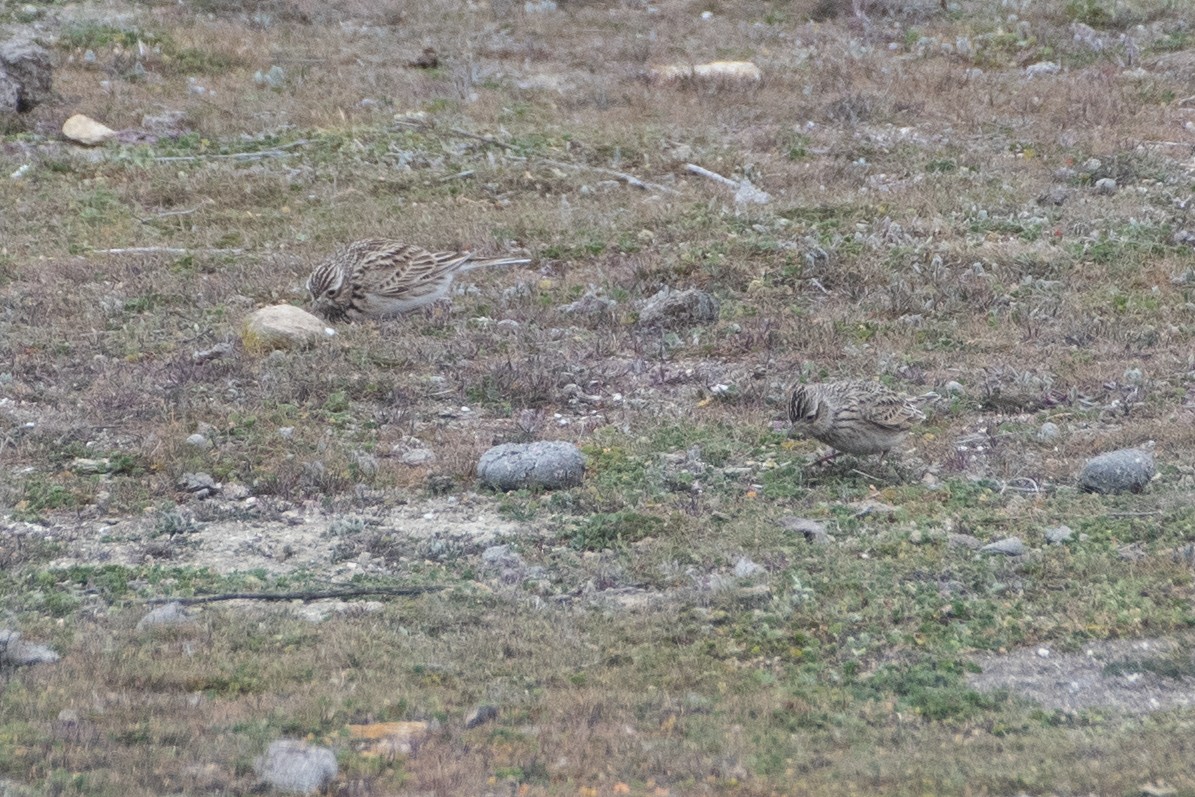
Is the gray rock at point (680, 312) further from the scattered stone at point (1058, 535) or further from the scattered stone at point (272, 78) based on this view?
the scattered stone at point (272, 78)

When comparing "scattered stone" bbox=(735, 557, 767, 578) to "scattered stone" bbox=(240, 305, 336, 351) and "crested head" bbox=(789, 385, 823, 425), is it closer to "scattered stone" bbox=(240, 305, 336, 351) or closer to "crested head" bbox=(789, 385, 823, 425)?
"crested head" bbox=(789, 385, 823, 425)

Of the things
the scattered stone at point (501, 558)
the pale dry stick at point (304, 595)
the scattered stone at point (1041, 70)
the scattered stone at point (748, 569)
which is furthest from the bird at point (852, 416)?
the scattered stone at point (1041, 70)

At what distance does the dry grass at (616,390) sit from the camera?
18.8 feet

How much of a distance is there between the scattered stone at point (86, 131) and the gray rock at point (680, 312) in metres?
9.11

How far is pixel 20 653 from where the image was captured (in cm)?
624

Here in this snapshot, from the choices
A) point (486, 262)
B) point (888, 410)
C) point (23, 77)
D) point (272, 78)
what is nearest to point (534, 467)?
point (888, 410)

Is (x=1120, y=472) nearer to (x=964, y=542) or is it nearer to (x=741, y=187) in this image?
(x=964, y=542)

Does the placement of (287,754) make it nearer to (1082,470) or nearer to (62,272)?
(1082,470)

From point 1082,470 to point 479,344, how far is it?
4961 mm

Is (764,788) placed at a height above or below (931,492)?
above

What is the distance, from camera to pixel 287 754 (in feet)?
16.7

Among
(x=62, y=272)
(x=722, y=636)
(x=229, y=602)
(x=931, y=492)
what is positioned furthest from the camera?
(x=62, y=272)

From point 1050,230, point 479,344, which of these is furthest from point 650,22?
point 479,344

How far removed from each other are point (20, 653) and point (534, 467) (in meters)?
3.35
